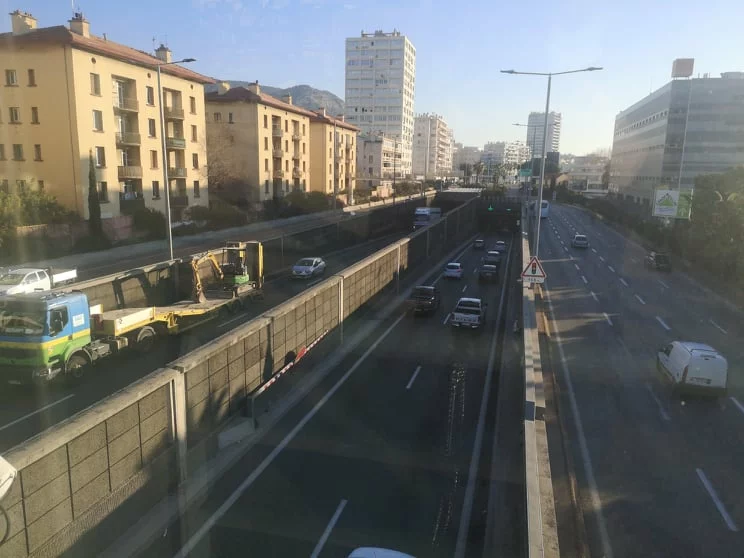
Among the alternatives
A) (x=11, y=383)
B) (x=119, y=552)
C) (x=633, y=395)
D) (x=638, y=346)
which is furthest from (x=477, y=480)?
(x=638, y=346)

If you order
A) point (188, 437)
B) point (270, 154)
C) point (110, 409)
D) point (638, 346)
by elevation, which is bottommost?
point (638, 346)

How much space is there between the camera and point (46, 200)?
34656 millimetres

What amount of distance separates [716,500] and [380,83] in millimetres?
158232

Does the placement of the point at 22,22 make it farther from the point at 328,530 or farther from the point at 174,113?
the point at 328,530

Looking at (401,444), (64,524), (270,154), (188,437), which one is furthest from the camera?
(270,154)

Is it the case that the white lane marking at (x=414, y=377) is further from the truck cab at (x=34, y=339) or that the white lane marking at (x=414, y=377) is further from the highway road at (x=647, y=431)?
the truck cab at (x=34, y=339)

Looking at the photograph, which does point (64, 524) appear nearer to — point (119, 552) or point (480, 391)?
point (119, 552)

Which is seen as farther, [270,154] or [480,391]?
[270,154]

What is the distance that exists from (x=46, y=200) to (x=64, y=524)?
111ft

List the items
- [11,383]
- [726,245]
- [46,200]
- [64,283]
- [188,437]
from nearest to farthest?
[188,437], [11,383], [64,283], [726,245], [46,200]

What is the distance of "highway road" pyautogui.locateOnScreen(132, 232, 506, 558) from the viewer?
324 inches

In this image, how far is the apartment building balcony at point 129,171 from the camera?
41.8m

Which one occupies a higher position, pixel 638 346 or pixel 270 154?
pixel 270 154

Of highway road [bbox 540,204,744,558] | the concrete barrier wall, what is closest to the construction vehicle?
the concrete barrier wall
